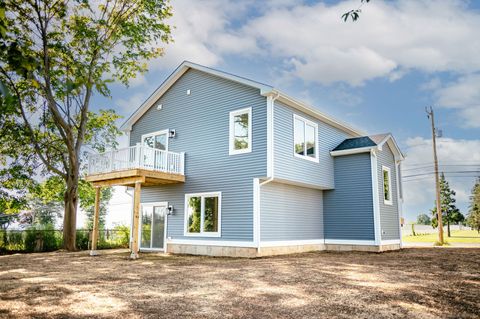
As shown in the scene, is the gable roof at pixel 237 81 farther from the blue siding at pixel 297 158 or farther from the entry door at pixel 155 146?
the entry door at pixel 155 146

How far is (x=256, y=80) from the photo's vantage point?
13117 mm

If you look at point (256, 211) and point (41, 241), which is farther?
point (41, 241)

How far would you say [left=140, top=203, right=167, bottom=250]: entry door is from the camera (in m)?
15.6

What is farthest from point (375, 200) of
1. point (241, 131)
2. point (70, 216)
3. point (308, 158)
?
point (70, 216)

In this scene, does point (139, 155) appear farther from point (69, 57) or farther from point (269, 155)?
point (69, 57)

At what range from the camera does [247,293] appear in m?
6.12

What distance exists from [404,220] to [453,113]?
2369cm

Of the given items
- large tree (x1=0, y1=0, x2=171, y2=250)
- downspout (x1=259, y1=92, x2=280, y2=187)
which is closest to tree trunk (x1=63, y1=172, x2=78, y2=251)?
large tree (x1=0, y1=0, x2=171, y2=250)

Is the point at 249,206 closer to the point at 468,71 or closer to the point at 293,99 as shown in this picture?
the point at 293,99

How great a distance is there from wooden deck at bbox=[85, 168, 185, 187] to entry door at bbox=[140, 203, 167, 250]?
1.64 metres

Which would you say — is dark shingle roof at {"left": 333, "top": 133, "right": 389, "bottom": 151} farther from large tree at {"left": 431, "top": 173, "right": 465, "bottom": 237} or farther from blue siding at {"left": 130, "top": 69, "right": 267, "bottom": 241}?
large tree at {"left": 431, "top": 173, "right": 465, "bottom": 237}

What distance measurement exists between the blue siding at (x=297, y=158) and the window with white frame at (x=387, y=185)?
254 centimetres

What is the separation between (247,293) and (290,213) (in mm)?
8400

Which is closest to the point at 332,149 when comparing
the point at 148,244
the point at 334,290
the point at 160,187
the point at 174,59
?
the point at 160,187
